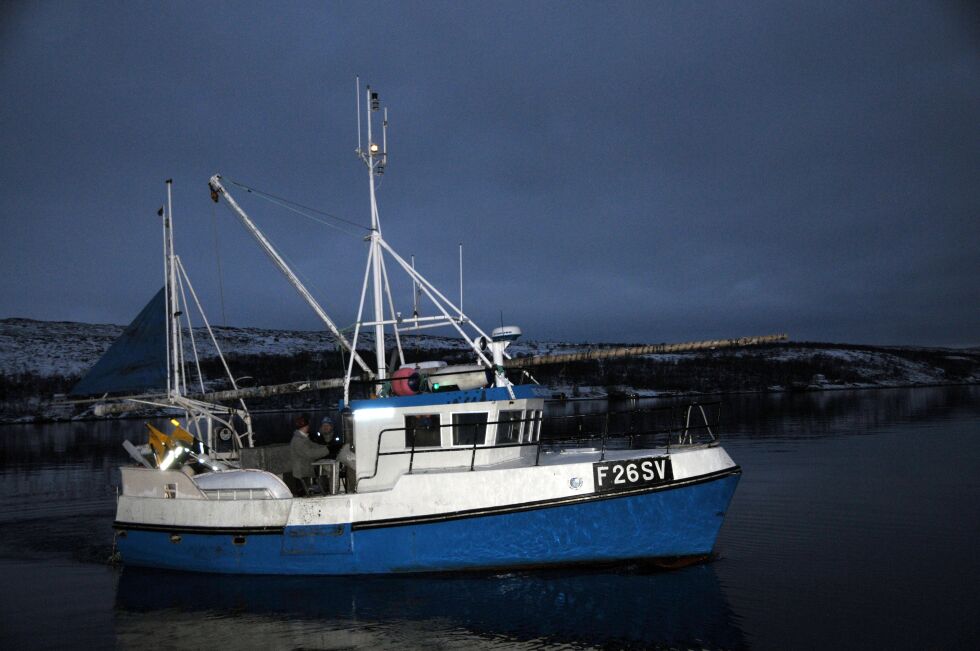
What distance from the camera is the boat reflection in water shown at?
9117 mm

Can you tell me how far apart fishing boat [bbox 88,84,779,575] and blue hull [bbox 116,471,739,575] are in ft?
0.08

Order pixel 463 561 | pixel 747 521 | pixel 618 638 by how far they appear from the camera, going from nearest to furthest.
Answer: pixel 618 638 < pixel 463 561 < pixel 747 521

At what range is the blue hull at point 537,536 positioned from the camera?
1094 cm

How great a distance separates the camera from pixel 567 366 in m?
119

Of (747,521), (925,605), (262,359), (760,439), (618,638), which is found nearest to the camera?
(618,638)

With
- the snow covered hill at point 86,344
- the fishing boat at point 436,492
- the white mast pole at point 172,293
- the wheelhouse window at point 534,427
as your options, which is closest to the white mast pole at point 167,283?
the white mast pole at point 172,293

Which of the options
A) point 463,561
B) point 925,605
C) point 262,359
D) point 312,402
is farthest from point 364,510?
point 262,359

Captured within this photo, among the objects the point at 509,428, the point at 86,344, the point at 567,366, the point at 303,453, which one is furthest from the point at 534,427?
the point at 86,344

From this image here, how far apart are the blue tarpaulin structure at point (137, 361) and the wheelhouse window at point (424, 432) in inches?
313

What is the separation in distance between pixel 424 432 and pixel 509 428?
157cm

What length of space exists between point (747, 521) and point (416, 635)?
8.96 metres

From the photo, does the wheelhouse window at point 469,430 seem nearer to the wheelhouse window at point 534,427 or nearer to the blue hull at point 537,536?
the wheelhouse window at point 534,427

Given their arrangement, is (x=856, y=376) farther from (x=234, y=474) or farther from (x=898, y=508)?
(x=234, y=474)

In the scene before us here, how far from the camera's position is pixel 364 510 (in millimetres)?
11289
